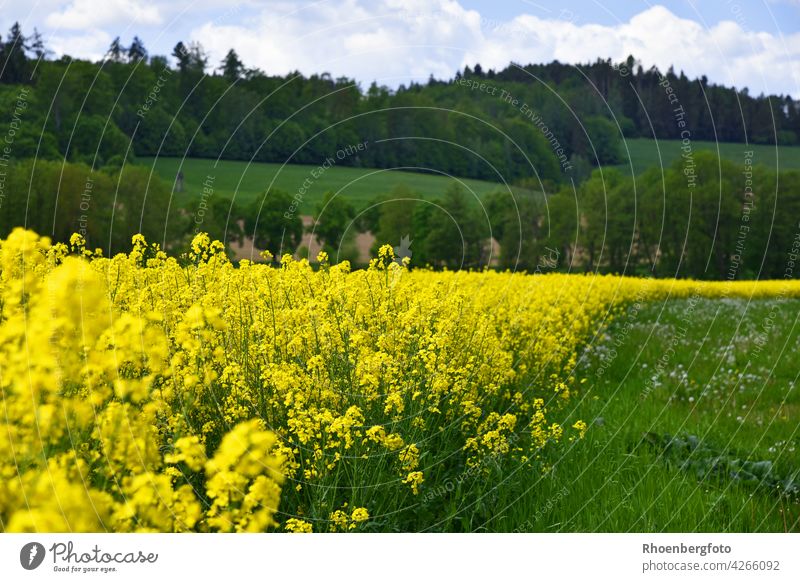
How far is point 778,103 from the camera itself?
502cm

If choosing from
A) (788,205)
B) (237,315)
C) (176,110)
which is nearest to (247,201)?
(176,110)

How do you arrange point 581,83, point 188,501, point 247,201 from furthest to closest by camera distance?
point 247,201 < point 581,83 < point 188,501

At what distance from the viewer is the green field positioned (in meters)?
4.16

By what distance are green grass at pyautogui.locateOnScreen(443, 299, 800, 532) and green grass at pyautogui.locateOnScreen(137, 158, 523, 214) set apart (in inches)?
107

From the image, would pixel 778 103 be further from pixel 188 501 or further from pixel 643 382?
pixel 188 501

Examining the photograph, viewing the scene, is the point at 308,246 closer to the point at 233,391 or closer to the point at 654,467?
the point at 233,391

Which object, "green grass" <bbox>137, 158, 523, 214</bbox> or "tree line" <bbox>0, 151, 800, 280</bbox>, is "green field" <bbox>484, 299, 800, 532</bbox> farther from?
"green grass" <bbox>137, 158, 523, 214</bbox>

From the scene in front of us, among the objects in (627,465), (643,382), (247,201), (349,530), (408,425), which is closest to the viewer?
(349,530)

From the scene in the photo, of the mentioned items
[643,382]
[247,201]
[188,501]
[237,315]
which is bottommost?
[643,382]

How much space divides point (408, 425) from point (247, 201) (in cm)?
372

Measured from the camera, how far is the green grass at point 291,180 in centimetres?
588
